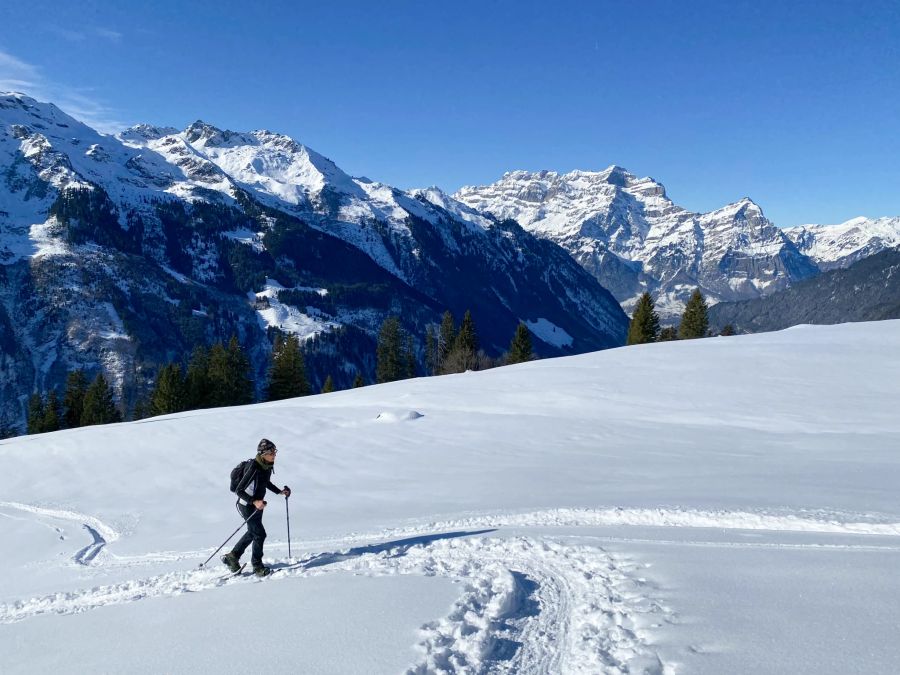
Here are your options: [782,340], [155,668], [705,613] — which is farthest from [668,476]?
[782,340]

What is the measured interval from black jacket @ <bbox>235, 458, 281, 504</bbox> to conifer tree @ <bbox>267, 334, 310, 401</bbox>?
2114 inches

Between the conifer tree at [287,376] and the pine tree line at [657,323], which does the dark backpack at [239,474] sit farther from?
the pine tree line at [657,323]

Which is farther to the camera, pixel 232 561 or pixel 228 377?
pixel 228 377

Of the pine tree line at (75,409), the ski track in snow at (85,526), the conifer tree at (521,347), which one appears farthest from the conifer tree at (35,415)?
the conifer tree at (521,347)

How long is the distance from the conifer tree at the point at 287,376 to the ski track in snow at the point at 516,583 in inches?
1894

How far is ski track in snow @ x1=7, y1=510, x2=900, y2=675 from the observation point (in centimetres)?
602

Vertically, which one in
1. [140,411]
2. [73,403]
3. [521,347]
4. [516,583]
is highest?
[521,347]

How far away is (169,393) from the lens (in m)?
56.7

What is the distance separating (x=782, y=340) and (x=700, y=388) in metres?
16.0

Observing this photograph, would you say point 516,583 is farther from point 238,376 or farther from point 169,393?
point 238,376

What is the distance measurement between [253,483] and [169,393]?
176 feet

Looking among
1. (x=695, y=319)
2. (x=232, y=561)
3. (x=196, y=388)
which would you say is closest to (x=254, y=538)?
(x=232, y=561)

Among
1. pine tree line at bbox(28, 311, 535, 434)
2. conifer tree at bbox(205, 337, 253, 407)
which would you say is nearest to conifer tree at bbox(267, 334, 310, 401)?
pine tree line at bbox(28, 311, 535, 434)

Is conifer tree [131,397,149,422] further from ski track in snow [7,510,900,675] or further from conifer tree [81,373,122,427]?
ski track in snow [7,510,900,675]
